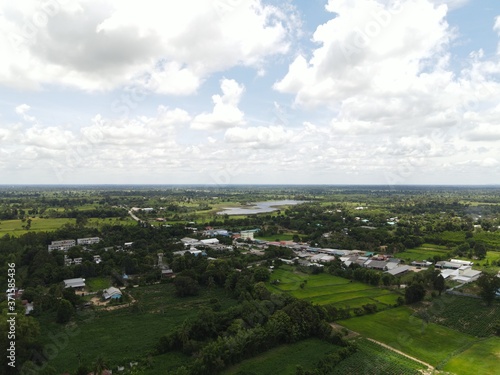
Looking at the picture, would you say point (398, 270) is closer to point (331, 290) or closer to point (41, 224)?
point (331, 290)

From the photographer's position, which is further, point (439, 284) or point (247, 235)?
Answer: point (247, 235)

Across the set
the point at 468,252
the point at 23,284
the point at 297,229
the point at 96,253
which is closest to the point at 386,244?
the point at 468,252

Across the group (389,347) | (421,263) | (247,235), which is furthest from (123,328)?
(247,235)

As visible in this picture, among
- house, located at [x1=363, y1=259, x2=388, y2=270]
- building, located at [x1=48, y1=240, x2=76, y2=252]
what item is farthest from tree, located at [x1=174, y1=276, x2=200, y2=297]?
building, located at [x1=48, y1=240, x2=76, y2=252]

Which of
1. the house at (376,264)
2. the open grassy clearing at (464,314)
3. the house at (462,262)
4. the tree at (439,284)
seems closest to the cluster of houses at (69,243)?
the house at (376,264)

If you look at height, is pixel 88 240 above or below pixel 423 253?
above

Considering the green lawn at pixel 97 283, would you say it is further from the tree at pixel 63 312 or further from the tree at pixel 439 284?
the tree at pixel 439 284
